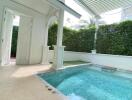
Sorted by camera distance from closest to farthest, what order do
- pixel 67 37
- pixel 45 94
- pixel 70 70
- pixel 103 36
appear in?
pixel 45 94 → pixel 70 70 → pixel 103 36 → pixel 67 37

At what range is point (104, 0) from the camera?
764cm

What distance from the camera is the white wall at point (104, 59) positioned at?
7.77m

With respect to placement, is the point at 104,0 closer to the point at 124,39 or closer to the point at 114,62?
the point at 124,39

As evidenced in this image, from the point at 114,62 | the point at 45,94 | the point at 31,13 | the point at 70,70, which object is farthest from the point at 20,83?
the point at 114,62

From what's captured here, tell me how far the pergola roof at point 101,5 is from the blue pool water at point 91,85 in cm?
380

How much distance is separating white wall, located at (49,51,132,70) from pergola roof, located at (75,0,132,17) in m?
2.92

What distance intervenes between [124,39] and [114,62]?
1516 millimetres

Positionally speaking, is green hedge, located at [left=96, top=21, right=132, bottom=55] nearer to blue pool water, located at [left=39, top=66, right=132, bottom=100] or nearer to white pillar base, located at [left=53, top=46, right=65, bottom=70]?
blue pool water, located at [left=39, top=66, right=132, bottom=100]

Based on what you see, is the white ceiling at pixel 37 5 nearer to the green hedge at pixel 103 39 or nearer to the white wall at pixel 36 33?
the white wall at pixel 36 33

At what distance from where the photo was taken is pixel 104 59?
8883mm

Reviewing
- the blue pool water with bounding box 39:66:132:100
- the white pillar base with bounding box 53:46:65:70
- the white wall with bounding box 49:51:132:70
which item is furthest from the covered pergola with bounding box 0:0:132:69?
the white wall with bounding box 49:51:132:70

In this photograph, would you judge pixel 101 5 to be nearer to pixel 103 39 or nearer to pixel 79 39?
pixel 103 39

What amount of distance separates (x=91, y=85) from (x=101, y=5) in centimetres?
528

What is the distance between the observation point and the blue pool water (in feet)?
13.3
